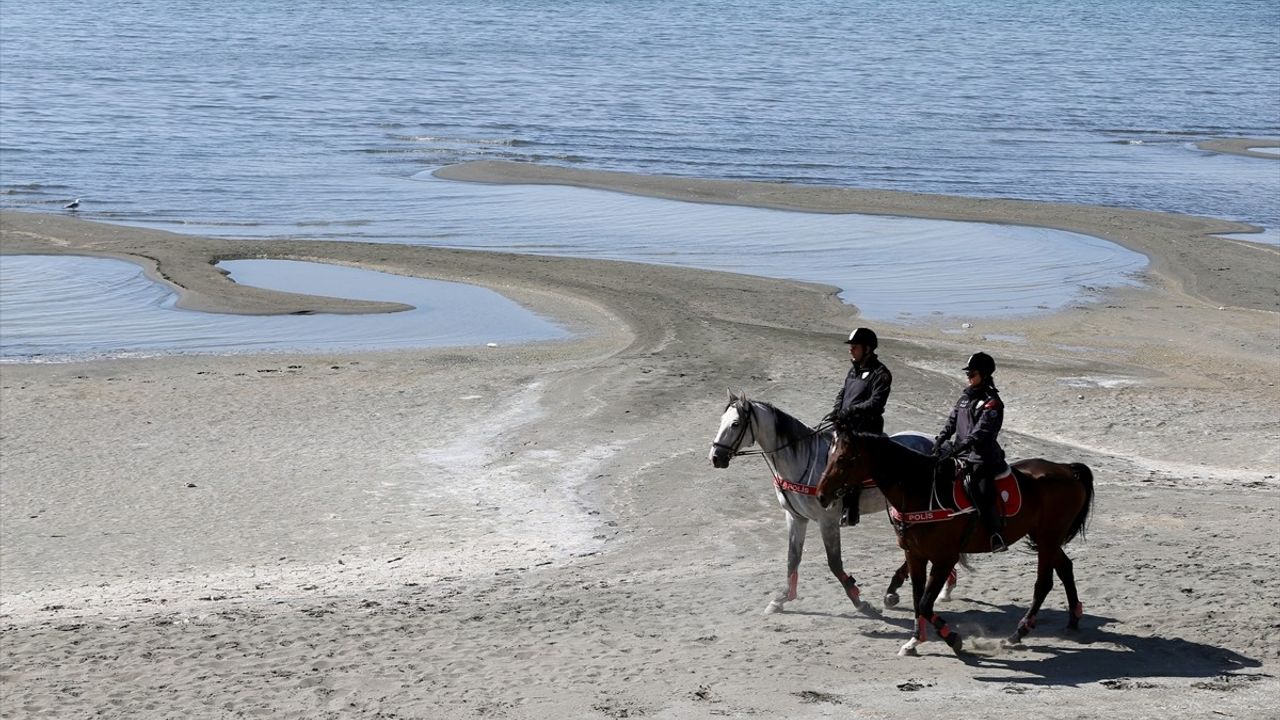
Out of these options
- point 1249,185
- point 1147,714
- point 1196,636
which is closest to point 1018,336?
point 1196,636

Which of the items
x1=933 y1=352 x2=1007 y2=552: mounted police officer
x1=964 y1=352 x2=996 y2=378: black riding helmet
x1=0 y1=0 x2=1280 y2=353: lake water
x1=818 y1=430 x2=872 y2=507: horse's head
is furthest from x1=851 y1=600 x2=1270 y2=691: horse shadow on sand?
x1=0 y1=0 x2=1280 y2=353: lake water

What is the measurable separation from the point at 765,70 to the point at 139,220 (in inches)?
1845

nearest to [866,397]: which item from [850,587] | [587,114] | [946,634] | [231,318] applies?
[850,587]

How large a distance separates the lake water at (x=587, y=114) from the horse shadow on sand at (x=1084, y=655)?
16618 millimetres

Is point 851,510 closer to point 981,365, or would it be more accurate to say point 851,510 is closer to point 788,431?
point 788,431

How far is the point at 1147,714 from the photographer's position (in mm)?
10023

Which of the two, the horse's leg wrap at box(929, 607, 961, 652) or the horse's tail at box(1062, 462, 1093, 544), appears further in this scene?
the horse's tail at box(1062, 462, 1093, 544)

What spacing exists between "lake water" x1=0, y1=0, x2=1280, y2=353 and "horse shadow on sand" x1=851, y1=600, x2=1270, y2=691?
16.6 m

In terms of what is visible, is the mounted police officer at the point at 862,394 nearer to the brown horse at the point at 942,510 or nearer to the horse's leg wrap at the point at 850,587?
the horse's leg wrap at the point at 850,587

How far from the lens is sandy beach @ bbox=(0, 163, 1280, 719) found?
446 inches

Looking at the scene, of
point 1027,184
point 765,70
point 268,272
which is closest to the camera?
point 268,272

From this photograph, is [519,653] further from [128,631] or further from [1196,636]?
[1196,636]

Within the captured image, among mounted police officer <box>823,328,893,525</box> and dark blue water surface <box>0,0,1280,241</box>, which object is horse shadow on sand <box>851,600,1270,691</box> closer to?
mounted police officer <box>823,328,893,525</box>

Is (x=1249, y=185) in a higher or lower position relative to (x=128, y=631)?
higher
